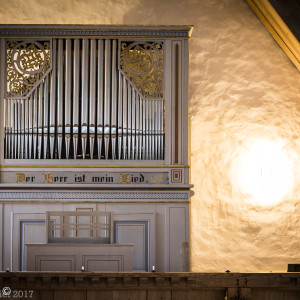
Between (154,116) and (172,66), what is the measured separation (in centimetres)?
71

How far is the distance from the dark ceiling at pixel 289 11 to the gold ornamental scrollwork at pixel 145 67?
1.88m

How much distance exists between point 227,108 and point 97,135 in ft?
7.97

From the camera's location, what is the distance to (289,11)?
7.18 m

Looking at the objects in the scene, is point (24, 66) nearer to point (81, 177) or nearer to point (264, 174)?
point (81, 177)

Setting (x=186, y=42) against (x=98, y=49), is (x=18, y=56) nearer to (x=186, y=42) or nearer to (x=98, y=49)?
(x=98, y=49)

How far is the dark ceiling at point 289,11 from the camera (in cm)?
719

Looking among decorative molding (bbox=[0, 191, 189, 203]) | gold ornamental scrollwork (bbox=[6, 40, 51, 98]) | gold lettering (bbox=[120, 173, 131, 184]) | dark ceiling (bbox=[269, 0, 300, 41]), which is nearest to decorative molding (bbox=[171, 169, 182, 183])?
decorative molding (bbox=[0, 191, 189, 203])

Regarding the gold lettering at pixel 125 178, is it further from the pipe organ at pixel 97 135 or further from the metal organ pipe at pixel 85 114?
the metal organ pipe at pixel 85 114

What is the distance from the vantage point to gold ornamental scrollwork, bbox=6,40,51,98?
21.7 feet

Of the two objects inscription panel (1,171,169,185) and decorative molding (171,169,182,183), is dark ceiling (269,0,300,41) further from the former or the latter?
inscription panel (1,171,169,185)

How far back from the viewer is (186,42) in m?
6.68

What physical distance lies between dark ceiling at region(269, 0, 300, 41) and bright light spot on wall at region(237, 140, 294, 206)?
1.84m

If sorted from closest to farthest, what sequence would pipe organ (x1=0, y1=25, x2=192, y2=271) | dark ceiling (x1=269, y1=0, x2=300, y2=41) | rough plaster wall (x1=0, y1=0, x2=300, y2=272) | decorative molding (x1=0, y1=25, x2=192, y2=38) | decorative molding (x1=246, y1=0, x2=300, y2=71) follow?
pipe organ (x1=0, y1=25, x2=192, y2=271), decorative molding (x1=0, y1=25, x2=192, y2=38), dark ceiling (x1=269, y1=0, x2=300, y2=41), decorative molding (x1=246, y1=0, x2=300, y2=71), rough plaster wall (x1=0, y1=0, x2=300, y2=272)

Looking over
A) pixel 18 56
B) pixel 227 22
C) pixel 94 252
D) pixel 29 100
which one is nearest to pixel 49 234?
pixel 94 252
